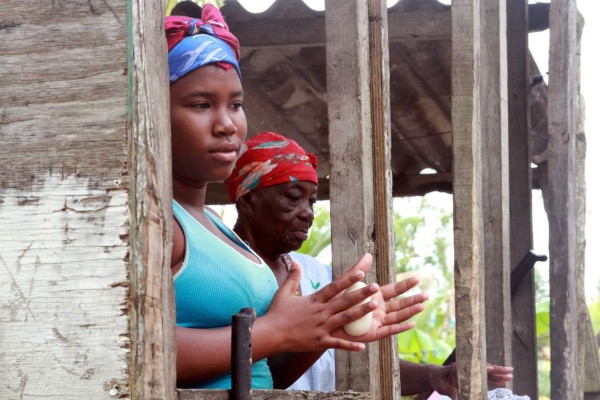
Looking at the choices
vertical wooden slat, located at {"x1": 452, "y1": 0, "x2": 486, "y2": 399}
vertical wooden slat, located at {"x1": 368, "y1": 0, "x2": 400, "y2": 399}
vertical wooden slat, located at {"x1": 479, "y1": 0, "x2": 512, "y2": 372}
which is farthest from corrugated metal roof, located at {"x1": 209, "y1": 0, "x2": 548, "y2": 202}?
vertical wooden slat, located at {"x1": 368, "y1": 0, "x2": 400, "y2": 399}

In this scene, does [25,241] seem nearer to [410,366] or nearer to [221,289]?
[221,289]

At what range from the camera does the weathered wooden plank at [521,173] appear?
491 cm

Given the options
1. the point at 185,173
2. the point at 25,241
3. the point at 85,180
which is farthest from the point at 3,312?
the point at 185,173

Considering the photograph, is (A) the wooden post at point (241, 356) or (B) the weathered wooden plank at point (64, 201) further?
(A) the wooden post at point (241, 356)

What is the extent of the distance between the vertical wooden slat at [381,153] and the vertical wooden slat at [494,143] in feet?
4.57

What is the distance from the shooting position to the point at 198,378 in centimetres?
208

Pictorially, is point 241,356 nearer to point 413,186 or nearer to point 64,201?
point 64,201

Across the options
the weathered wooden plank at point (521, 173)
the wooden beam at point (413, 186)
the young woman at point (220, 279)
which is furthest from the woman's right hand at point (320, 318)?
the wooden beam at point (413, 186)

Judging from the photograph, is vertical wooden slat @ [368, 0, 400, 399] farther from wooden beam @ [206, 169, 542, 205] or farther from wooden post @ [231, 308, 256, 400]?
wooden beam @ [206, 169, 542, 205]

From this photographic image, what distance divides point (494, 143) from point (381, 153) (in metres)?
1.46

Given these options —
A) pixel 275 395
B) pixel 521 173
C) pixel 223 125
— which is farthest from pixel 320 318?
pixel 521 173

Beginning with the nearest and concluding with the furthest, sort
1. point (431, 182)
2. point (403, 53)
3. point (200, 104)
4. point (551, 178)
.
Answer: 1. point (200, 104)
2. point (551, 178)
3. point (403, 53)
4. point (431, 182)

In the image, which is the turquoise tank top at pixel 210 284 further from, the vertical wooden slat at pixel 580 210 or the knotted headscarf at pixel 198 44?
the vertical wooden slat at pixel 580 210

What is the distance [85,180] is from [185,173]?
713 mm
